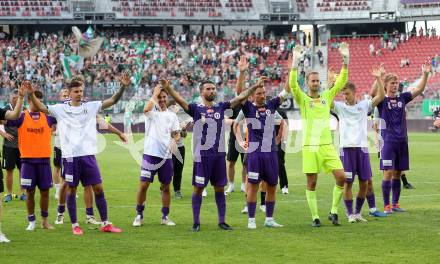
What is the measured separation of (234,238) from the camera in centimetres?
1245

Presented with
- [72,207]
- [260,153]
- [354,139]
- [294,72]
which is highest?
[294,72]

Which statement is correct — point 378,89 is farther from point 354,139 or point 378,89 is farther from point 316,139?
point 316,139

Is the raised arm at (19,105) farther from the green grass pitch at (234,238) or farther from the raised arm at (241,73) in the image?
the raised arm at (241,73)

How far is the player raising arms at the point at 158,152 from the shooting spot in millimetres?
14008

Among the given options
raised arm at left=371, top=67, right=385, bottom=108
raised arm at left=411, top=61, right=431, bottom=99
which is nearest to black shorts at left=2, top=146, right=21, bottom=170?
raised arm at left=371, top=67, right=385, bottom=108

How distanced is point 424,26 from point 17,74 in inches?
1284

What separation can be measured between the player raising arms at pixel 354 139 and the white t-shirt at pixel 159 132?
2.84 meters

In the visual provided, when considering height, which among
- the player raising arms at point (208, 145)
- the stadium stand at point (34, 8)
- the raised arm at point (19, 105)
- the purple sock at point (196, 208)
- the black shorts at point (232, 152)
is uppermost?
the stadium stand at point (34, 8)

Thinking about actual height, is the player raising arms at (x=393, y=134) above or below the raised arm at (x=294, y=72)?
below

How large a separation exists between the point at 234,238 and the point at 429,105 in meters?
42.6

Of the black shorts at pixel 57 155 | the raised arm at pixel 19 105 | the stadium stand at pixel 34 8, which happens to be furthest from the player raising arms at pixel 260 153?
the stadium stand at pixel 34 8

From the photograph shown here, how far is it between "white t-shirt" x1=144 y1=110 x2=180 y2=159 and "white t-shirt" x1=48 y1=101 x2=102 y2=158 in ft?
4.10

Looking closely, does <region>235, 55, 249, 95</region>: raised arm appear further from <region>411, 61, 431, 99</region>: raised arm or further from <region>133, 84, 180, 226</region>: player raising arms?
<region>411, 61, 431, 99</region>: raised arm

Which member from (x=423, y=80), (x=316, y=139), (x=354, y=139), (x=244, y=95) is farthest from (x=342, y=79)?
(x=423, y=80)
